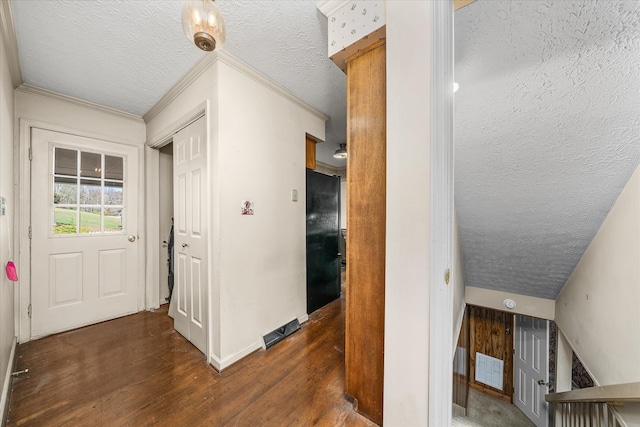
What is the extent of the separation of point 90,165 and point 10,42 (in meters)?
1.23

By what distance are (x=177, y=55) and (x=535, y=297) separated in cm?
489

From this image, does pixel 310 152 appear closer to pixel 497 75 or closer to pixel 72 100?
pixel 497 75

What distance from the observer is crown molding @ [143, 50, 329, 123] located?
70.9 inches

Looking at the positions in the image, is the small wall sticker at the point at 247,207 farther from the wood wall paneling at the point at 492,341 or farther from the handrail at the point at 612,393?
the wood wall paneling at the point at 492,341

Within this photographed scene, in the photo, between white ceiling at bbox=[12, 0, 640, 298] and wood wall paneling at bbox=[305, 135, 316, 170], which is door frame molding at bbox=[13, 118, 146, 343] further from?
wood wall paneling at bbox=[305, 135, 316, 170]

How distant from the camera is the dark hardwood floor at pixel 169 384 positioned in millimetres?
1357

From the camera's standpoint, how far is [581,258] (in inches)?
93.7

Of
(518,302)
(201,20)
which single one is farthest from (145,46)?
(518,302)

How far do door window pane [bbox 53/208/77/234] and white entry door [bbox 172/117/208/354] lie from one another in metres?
1.16

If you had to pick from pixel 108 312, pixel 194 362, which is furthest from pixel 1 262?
pixel 108 312

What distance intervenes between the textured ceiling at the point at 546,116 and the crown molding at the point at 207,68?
60.0 inches

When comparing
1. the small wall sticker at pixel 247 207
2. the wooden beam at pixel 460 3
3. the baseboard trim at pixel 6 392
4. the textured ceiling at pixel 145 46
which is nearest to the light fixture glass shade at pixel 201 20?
the textured ceiling at pixel 145 46

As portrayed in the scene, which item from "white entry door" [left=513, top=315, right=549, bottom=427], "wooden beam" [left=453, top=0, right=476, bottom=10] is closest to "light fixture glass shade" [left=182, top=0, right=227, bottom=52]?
"wooden beam" [left=453, top=0, right=476, bottom=10]

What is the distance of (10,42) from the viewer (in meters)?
1.58
